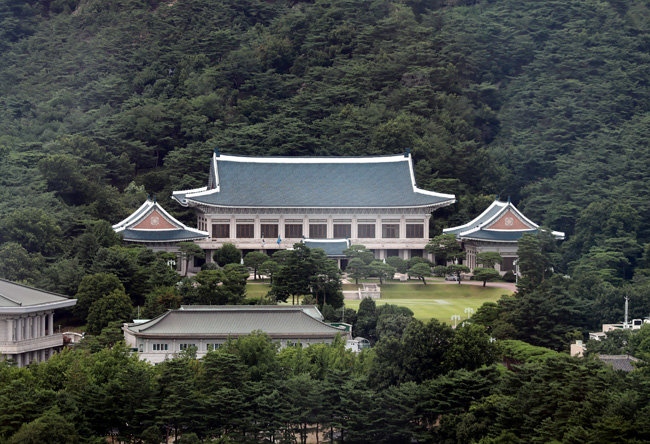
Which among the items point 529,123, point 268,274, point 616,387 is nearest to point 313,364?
point 616,387

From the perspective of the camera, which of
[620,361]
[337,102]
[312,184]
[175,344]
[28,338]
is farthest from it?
[337,102]

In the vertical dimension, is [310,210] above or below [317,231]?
above

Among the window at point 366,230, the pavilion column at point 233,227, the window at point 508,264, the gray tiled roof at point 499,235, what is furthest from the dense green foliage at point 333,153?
the pavilion column at point 233,227

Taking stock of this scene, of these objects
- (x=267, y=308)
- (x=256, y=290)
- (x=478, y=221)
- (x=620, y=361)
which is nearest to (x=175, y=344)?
(x=267, y=308)

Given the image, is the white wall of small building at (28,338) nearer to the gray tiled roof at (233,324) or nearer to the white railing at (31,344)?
the white railing at (31,344)

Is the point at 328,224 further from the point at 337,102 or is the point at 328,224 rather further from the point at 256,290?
the point at 337,102

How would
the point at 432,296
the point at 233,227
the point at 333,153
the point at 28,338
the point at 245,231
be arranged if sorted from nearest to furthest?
1. the point at 28,338
2. the point at 432,296
3. the point at 233,227
4. the point at 245,231
5. the point at 333,153

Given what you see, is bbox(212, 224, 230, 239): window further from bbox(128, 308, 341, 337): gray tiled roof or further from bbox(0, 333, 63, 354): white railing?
bbox(0, 333, 63, 354): white railing
